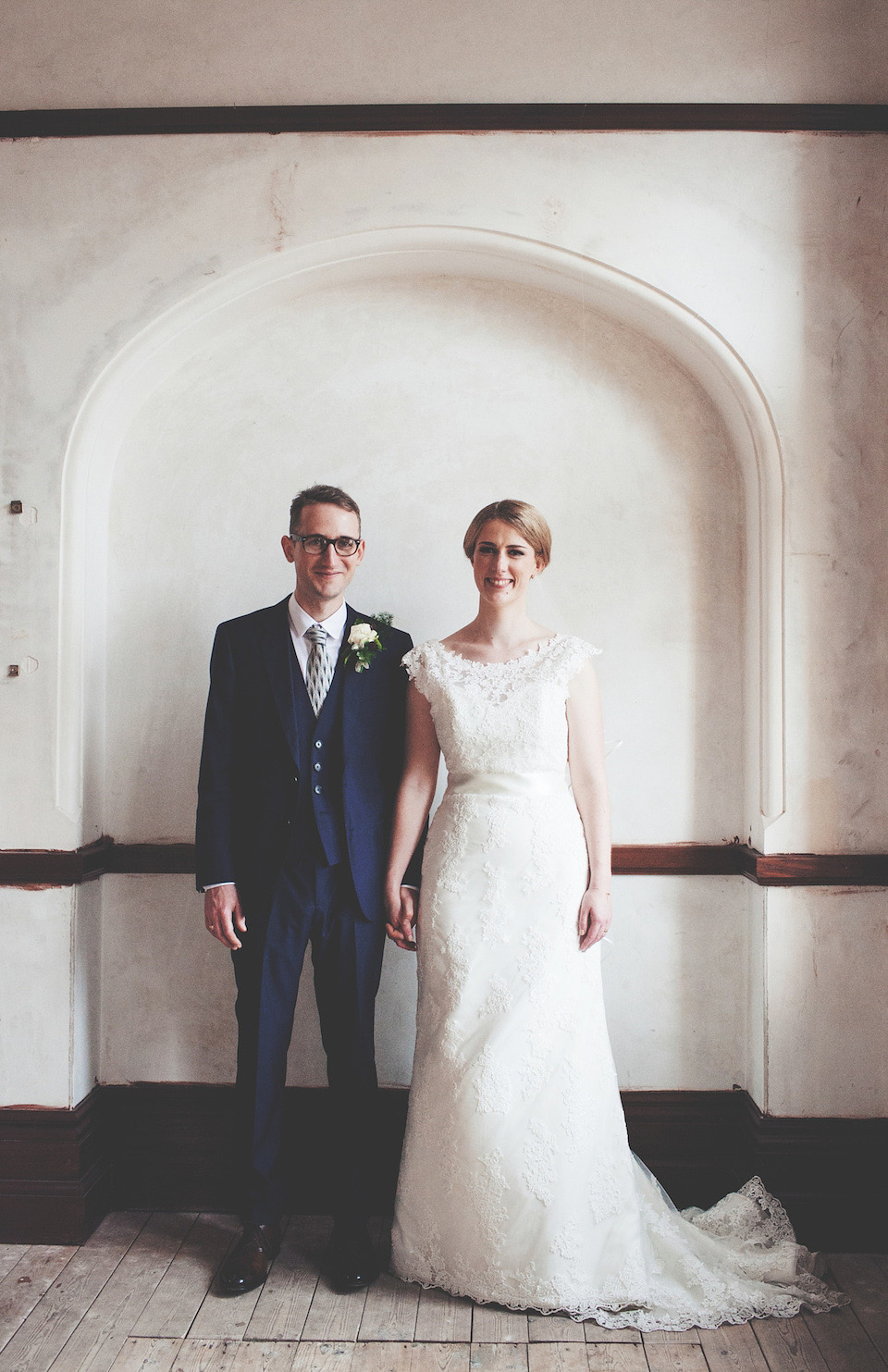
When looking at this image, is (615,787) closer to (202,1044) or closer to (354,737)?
(354,737)

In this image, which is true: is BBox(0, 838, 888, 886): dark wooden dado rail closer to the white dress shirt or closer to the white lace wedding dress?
the white lace wedding dress

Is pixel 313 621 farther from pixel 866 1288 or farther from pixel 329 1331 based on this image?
pixel 866 1288

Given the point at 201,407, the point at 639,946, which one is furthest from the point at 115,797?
the point at 639,946

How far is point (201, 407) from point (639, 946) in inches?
88.8

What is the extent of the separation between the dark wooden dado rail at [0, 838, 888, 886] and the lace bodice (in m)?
0.65

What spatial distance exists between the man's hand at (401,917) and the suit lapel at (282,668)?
1.55 feet

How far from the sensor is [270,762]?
2.54 m

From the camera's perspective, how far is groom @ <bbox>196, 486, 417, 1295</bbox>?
2488mm

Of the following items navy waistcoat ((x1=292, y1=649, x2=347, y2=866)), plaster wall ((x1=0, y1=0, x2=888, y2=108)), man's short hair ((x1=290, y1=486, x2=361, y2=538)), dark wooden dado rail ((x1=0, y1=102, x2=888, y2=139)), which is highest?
plaster wall ((x1=0, y1=0, x2=888, y2=108))

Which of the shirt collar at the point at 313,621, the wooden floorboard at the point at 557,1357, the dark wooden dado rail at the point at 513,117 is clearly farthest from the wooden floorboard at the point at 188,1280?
the dark wooden dado rail at the point at 513,117

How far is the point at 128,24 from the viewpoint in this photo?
2811 millimetres

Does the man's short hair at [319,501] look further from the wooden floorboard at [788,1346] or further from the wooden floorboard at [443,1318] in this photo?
the wooden floorboard at [788,1346]

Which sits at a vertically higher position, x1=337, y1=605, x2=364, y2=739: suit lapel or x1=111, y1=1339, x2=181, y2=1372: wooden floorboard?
x1=337, y1=605, x2=364, y2=739: suit lapel

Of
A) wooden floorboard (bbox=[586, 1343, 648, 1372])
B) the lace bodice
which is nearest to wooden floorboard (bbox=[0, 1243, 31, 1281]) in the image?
wooden floorboard (bbox=[586, 1343, 648, 1372])
